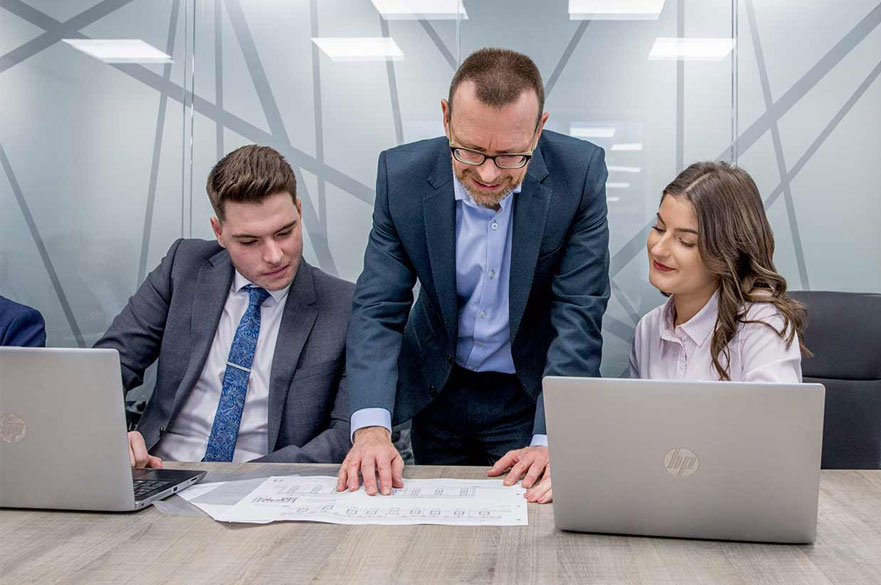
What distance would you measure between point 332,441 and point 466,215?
26.4 inches

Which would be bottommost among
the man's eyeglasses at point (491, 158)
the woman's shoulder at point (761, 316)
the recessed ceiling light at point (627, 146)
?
the woman's shoulder at point (761, 316)

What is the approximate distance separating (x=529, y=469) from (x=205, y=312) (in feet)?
3.56

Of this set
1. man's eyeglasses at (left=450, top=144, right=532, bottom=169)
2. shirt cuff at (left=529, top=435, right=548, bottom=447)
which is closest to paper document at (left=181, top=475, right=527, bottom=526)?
shirt cuff at (left=529, top=435, right=548, bottom=447)

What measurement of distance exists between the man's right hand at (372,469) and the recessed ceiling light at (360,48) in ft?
6.39

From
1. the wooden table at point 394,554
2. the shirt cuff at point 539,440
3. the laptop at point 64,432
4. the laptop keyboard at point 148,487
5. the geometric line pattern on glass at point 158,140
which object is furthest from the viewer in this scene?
the geometric line pattern on glass at point 158,140

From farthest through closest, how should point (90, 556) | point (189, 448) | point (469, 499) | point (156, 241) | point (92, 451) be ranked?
point (156, 241) → point (189, 448) → point (469, 499) → point (92, 451) → point (90, 556)

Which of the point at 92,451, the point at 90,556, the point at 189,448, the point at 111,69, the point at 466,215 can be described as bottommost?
the point at 189,448

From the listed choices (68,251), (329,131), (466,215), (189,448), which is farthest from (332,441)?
(68,251)

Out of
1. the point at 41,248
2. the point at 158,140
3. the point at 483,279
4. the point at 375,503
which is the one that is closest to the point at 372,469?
the point at 375,503

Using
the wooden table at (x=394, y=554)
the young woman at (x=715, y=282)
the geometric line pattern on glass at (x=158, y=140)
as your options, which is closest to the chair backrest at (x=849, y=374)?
the young woman at (x=715, y=282)

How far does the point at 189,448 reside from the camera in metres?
2.09

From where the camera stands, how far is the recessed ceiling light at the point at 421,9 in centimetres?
303

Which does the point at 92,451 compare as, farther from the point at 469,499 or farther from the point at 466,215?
the point at 466,215

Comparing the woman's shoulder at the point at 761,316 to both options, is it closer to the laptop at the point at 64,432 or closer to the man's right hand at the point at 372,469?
the man's right hand at the point at 372,469
